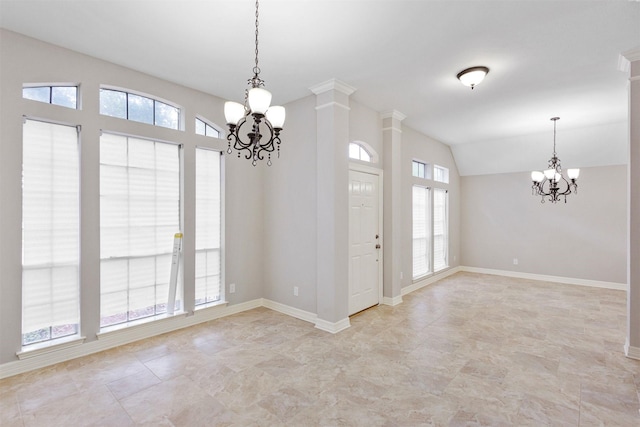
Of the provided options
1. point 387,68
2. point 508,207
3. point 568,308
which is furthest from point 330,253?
point 508,207

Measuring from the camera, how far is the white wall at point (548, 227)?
609 centimetres

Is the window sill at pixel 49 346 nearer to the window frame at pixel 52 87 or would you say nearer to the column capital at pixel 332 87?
the window frame at pixel 52 87

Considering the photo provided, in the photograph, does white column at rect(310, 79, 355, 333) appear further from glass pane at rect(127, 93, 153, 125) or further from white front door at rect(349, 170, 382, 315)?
glass pane at rect(127, 93, 153, 125)

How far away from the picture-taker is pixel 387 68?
3.51 metres

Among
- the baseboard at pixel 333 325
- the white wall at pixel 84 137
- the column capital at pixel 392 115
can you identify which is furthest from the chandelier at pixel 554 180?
the white wall at pixel 84 137

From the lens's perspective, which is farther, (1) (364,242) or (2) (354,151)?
(2) (354,151)

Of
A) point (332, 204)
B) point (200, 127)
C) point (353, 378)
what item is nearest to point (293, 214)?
point (332, 204)

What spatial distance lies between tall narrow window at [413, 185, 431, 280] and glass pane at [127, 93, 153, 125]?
4785 millimetres

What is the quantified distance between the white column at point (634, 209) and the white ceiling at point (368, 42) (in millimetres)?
338

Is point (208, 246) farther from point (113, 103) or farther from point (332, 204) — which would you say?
point (113, 103)

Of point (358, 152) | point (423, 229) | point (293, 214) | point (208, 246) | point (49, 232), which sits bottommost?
point (208, 246)

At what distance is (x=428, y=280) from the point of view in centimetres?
644

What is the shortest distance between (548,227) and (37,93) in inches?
347

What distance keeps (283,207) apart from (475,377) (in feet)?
10.2
